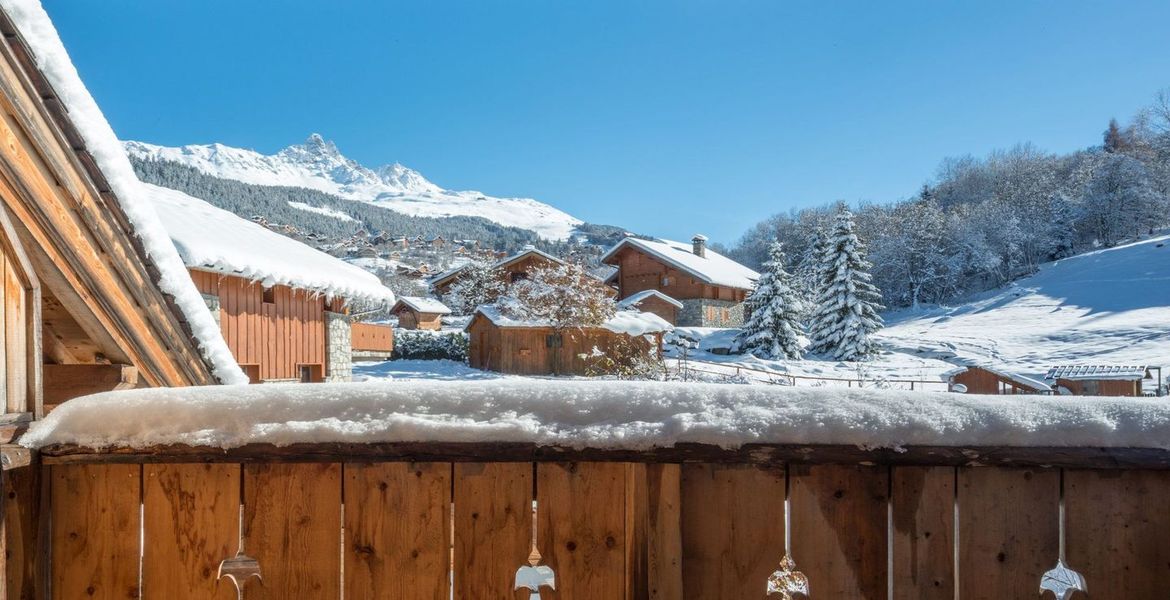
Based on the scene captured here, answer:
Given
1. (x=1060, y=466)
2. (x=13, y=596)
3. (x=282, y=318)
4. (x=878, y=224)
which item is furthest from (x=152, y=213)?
(x=878, y=224)

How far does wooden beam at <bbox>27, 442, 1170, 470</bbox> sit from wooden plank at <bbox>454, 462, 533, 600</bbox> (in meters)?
0.06

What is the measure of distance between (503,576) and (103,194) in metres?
2.13

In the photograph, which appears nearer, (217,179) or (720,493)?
(720,493)

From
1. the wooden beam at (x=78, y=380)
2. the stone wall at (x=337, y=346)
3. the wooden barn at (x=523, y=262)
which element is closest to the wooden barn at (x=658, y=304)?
the wooden barn at (x=523, y=262)

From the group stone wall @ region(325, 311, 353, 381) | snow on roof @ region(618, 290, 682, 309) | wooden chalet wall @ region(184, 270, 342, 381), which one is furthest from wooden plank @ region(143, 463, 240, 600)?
snow on roof @ region(618, 290, 682, 309)

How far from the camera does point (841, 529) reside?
1.45 metres

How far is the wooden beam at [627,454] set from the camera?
53.3 inches

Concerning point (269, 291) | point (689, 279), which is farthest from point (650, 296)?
point (269, 291)

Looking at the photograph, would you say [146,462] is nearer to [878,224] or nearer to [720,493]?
[720,493]

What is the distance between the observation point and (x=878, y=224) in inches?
2210

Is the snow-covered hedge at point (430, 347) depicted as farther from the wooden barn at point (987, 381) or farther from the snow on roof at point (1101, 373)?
the snow on roof at point (1101, 373)

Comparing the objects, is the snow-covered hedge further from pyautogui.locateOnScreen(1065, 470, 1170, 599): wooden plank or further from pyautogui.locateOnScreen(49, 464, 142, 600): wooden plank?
pyautogui.locateOnScreen(1065, 470, 1170, 599): wooden plank

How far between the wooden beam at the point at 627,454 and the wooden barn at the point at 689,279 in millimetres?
38426

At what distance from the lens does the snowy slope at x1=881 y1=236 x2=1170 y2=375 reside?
25967 millimetres
